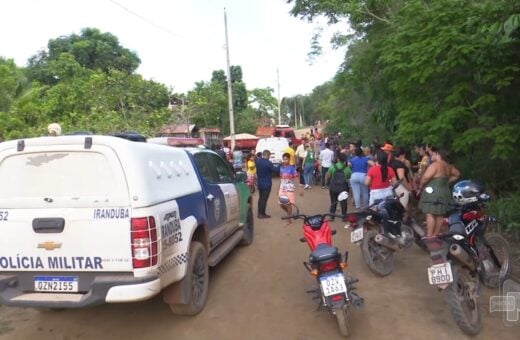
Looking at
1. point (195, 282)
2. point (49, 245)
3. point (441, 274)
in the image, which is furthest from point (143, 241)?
point (441, 274)

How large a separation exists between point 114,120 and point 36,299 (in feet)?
43.9

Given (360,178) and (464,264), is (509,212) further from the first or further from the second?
(464,264)

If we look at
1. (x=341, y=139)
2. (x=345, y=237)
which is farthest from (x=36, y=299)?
(x=341, y=139)

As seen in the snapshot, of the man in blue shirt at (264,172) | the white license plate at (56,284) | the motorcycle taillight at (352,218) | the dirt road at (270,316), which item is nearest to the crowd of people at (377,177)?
the man in blue shirt at (264,172)

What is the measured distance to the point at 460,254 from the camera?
14.1 feet

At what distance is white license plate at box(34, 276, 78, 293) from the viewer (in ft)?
12.7

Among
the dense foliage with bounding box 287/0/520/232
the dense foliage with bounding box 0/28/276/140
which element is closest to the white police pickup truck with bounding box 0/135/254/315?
the dense foliage with bounding box 287/0/520/232

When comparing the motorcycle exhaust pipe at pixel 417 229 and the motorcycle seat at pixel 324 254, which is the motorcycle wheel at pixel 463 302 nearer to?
the motorcycle seat at pixel 324 254

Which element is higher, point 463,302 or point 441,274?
point 441,274

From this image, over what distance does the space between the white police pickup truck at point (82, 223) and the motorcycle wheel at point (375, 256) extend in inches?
111

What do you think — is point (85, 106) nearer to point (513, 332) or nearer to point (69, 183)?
point (69, 183)

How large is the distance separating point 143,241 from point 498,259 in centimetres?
417

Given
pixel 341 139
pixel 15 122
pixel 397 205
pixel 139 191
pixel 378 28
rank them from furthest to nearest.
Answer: pixel 341 139, pixel 15 122, pixel 378 28, pixel 397 205, pixel 139 191

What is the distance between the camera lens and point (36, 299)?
12.6 ft
